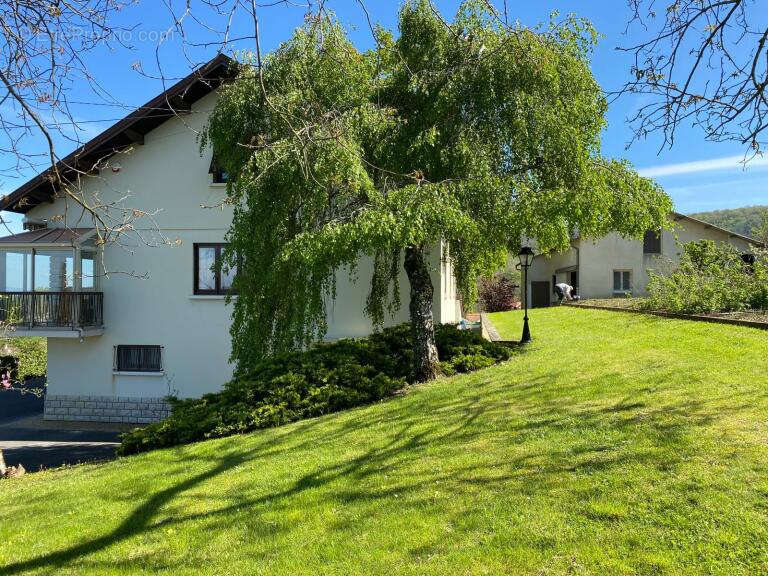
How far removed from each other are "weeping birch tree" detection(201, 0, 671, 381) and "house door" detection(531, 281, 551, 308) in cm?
2897

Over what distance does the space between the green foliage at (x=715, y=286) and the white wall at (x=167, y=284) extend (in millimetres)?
6422

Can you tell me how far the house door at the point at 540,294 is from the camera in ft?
124

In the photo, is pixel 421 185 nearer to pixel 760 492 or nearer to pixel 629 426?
pixel 629 426

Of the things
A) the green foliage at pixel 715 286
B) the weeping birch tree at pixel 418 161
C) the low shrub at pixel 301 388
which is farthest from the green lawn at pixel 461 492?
the green foliage at pixel 715 286

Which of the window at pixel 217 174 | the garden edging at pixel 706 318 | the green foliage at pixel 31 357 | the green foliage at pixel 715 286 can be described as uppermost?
the window at pixel 217 174

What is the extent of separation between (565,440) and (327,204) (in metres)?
5.48

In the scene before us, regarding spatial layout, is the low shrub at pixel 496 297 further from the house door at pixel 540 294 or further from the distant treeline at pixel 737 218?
the distant treeline at pixel 737 218

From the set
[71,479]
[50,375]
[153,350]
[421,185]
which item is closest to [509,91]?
[421,185]

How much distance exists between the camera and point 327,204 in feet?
29.5

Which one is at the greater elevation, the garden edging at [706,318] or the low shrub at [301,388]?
the garden edging at [706,318]

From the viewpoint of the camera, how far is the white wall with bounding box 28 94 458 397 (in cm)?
1477

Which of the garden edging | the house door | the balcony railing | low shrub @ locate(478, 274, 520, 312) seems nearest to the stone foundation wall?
the balcony railing

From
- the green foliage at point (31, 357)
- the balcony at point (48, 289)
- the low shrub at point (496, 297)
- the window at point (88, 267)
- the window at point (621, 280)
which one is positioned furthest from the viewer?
the low shrub at point (496, 297)

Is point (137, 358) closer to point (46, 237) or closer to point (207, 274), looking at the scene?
point (207, 274)
